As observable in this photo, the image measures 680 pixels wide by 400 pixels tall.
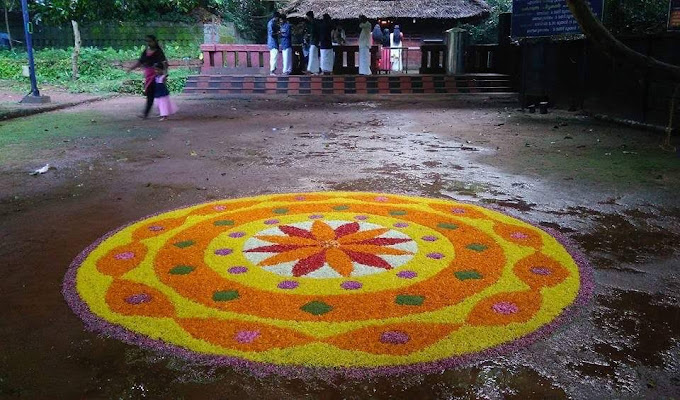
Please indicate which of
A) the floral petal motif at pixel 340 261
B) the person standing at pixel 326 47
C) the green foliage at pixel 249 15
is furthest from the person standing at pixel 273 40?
the floral petal motif at pixel 340 261

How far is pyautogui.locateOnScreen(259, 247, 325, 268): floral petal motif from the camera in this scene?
374cm

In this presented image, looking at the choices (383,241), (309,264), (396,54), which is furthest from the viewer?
(396,54)

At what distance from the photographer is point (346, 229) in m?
4.43

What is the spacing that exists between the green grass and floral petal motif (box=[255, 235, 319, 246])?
14.5 m

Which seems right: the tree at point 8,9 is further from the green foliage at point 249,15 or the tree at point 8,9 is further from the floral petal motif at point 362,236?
the floral petal motif at point 362,236

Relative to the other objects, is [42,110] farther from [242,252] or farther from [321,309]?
[321,309]

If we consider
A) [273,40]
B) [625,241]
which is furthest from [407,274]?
[273,40]

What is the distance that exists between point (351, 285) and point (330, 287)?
5.0 inches

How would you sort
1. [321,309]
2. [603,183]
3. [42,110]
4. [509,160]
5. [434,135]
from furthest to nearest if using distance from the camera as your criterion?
[42,110], [434,135], [509,160], [603,183], [321,309]

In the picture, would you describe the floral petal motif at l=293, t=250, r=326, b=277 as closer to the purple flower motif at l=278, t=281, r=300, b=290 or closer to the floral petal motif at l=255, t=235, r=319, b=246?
the purple flower motif at l=278, t=281, r=300, b=290

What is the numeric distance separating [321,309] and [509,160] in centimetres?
502

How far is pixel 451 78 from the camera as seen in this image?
17.9m

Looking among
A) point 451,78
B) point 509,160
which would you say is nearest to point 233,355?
point 509,160

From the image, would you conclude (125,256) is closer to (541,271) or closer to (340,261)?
(340,261)
